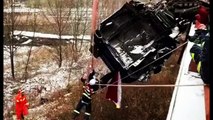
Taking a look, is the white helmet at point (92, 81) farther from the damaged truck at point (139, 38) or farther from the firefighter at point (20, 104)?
the firefighter at point (20, 104)

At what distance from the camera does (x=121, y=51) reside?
572 cm

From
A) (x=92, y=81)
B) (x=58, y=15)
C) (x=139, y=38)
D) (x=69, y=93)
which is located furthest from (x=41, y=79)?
(x=92, y=81)

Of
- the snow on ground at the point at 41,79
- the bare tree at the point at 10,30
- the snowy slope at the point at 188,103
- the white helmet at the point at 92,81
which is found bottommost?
the snow on ground at the point at 41,79

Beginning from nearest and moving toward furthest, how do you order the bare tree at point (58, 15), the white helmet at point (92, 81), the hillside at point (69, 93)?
the white helmet at point (92, 81), the hillside at point (69, 93), the bare tree at point (58, 15)

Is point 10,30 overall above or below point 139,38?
below

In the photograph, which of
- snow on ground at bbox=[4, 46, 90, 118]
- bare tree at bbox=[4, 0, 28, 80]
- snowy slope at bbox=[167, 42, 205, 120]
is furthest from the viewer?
bare tree at bbox=[4, 0, 28, 80]

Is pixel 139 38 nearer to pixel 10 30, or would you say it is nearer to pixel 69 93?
pixel 69 93

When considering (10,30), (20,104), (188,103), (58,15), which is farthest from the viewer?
(58,15)

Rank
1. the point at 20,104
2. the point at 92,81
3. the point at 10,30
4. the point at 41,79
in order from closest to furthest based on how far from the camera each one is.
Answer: the point at 92,81, the point at 20,104, the point at 41,79, the point at 10,30

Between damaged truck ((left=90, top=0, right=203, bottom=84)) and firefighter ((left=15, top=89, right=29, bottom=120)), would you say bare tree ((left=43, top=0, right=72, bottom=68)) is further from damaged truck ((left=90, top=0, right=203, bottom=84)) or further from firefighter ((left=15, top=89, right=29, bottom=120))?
damaged truck ((left=90, top=0, right=203, bottom=84))

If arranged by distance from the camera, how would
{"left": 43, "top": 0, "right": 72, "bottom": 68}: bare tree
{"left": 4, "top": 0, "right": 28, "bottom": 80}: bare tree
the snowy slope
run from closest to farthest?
1. the snowy slope
2. {"left": 4, "top": 0, "right": 28, "bottom": 80}: bare tree
3. {"left": 43, "top": 0, "right": 72, "bottom": 68}: bare tree

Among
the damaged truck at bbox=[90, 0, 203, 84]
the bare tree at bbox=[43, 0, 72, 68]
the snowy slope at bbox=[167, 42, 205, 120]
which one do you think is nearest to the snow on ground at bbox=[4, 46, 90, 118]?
the bare tree at bbox=[43, 0, 72, 68]

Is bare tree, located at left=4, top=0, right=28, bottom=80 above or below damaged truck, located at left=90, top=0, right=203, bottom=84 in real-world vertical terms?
below

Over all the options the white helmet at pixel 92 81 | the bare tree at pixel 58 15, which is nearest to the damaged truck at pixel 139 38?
the white helmet at pixel 92 81
